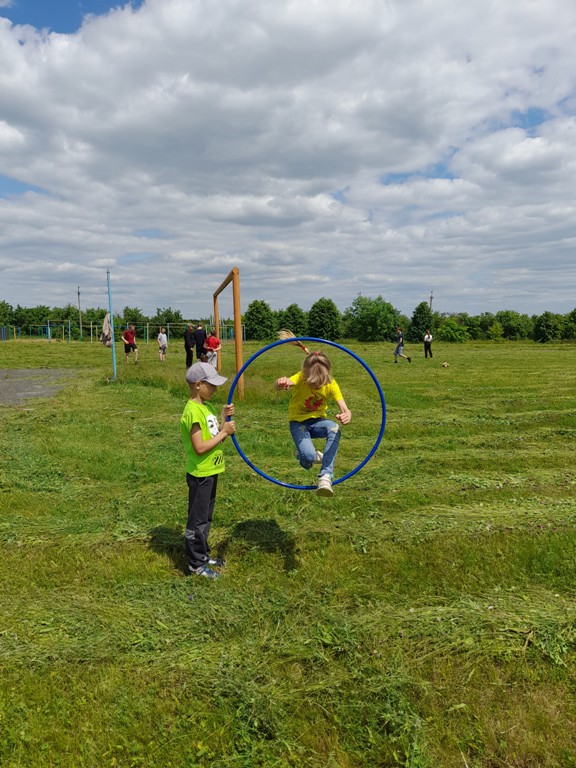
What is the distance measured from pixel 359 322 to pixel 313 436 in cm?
5451

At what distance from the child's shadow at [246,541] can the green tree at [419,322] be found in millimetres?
68504

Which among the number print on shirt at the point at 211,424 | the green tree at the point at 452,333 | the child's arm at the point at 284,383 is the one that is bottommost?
the number print on shirt at the point at 211,424

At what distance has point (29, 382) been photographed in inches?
766

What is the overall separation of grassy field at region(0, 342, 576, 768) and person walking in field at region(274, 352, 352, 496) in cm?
83

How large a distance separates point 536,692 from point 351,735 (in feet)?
3.82

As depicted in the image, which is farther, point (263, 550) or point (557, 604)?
point (263, 550)

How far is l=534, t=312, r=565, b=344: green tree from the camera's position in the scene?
7012 centimetres

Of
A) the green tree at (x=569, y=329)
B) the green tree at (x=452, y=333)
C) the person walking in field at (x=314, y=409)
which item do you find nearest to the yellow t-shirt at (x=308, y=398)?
the person walking in field at (x=314, y=409)

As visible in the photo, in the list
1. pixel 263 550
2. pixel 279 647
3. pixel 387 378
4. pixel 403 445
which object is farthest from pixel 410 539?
pixel 387 378

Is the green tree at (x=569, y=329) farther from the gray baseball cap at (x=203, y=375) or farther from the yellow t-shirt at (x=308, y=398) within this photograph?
the gray baseball cap at (x=203, y=375)

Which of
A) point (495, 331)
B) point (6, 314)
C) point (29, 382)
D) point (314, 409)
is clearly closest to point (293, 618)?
point (314, 409)

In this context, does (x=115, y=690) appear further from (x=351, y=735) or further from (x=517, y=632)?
(x=517, y=632)

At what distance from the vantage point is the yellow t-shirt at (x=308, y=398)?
17.3 ft

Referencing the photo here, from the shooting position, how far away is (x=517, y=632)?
371 centimetres
